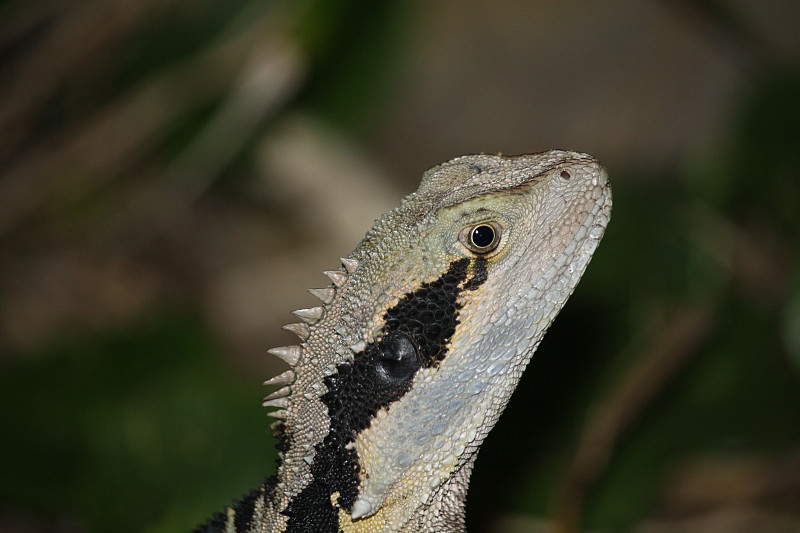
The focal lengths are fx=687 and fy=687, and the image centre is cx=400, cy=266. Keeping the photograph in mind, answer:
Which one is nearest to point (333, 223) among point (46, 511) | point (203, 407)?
point (203, 407)

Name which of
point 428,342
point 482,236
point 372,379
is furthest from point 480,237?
point 372,379

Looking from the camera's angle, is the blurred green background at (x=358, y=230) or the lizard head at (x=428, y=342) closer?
the lizard head at (x=428, y=342)

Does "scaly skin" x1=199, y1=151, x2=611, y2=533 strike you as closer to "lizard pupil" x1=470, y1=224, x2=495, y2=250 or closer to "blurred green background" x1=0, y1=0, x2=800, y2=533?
"lizard pupil" x1=470, y1=224, x2=495, y2=250

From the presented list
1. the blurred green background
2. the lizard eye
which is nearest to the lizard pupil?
the lizard eye

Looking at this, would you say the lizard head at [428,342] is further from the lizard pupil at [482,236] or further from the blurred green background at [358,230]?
the blurred green background at [358,230]

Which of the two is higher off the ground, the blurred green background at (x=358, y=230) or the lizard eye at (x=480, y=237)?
the blurred green background at (x=358, y=230)

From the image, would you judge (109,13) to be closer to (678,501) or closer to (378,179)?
(378,179)

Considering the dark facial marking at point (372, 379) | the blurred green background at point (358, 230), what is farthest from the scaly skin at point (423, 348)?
the blurred green background at point (358, 230)

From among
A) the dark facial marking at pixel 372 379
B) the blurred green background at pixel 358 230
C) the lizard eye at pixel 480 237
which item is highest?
the blurred green background at pixel 358 230
